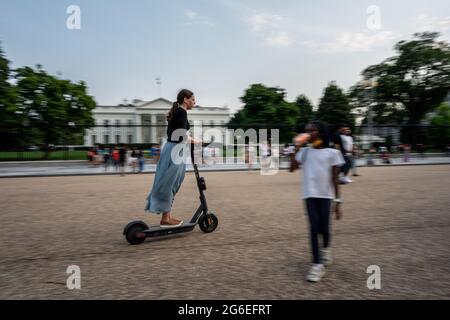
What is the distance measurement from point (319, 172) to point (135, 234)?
8.44 ft

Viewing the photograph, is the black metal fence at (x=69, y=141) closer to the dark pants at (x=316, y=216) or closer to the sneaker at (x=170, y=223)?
the sneaker at (x=170, y=223)

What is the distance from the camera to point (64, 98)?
3806cm

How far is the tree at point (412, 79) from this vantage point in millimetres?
45281

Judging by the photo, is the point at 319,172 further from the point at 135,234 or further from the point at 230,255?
the point at 135,234

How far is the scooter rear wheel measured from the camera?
4516 millimetres

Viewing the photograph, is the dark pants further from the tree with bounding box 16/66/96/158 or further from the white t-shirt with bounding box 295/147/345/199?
the tree with bounding box 16/66/96/158

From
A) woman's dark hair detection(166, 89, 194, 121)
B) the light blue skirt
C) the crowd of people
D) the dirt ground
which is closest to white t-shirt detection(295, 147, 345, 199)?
the dirt ground

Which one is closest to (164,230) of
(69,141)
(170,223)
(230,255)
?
(170,223)

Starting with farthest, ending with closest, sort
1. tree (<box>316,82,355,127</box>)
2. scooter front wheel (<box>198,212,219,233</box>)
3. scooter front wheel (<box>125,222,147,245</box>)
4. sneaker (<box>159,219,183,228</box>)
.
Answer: tree (<box>316,82,355,127</box>)
scooter front wheel (<box>198,212,219,233</box>)
sneaker (<box>159,219,183,228</box>)
scooter front wheel (<box>125,222,147,245</box>)

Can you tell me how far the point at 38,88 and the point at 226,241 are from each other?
38434 mm

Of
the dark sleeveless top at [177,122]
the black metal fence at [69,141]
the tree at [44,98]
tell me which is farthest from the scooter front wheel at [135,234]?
the tree at [44,98]

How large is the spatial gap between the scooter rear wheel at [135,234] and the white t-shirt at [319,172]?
232cm
